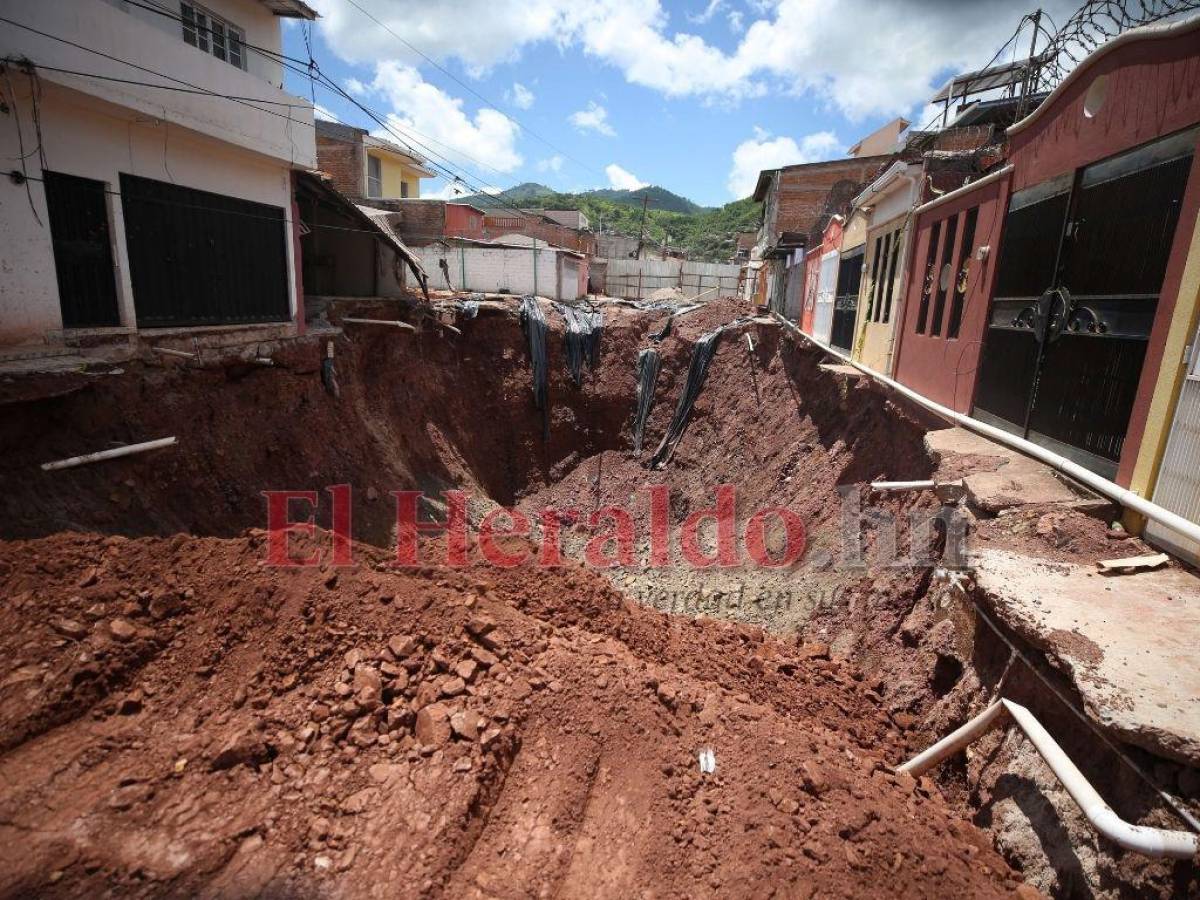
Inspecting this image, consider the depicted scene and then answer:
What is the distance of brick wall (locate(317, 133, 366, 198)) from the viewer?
2480cm

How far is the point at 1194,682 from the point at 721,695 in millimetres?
2597

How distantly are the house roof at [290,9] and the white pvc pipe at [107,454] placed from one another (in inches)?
291

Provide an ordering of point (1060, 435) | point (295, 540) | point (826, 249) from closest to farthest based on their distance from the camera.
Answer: point (1060, 435) < point (295, 540) < point (826, 249)

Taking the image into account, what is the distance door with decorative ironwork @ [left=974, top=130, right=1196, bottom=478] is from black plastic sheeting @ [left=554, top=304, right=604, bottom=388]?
10366mm

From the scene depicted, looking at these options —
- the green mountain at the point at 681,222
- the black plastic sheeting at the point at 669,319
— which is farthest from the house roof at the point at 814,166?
the green mountain at the point at 681,222

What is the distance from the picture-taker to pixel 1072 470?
15.0ft

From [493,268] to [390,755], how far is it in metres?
19.9

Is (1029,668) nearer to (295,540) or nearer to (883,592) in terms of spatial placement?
(883,592)

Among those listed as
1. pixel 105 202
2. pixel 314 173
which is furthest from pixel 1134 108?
pixel 314 173

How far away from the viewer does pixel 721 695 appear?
14.6 feet

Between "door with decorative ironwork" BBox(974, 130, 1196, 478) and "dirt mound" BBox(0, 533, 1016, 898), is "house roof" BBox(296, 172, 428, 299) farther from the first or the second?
"door with decorative ironwork" BBox(974, 130, 1196, 478)

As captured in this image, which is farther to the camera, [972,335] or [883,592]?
[972,335]

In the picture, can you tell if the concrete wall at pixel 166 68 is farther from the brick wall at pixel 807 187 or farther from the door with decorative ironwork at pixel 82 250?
the brick wall at pixel 807 187

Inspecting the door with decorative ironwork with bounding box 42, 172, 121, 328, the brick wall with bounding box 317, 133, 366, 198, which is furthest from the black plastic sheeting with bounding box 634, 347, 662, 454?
the brick wall with bounding box 317, 133, 366, 198
